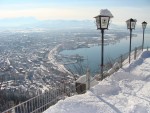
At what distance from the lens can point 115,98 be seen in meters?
7.52

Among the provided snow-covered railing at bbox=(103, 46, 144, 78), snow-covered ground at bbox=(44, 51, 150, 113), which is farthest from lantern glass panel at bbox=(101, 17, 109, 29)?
snow-covered railing at bbox=(103, 46, 144, 78)

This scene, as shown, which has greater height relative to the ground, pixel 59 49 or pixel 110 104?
pixel 110 104

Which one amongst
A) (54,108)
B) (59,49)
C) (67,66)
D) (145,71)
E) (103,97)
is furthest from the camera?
(59,49)

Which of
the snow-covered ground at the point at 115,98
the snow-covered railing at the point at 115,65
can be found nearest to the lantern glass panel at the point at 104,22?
the snow-covered ground at the point at 115,98

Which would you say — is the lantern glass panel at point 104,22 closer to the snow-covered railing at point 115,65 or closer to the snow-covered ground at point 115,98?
the snow-covered ground at point 115,98

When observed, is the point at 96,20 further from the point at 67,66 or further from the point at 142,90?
the point at 67,66

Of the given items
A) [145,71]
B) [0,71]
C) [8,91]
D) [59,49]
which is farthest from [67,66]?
[145,71]

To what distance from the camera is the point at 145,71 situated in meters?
11.0

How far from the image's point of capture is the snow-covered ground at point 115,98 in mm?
6473

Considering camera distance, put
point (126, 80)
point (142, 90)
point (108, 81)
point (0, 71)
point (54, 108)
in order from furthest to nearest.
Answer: point (0, 71) → point (126, 80) → point (108, 81) → point (142, 90) → point (54, 108)

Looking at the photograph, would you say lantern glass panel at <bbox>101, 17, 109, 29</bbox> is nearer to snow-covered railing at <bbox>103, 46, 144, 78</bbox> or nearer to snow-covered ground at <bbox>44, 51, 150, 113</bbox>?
snow-covered ground at <bbox>44, 51, 150, 113</bbox>

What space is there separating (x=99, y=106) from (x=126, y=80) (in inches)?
134

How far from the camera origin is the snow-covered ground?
21.2 feet

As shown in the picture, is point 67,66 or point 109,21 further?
point 67,66
